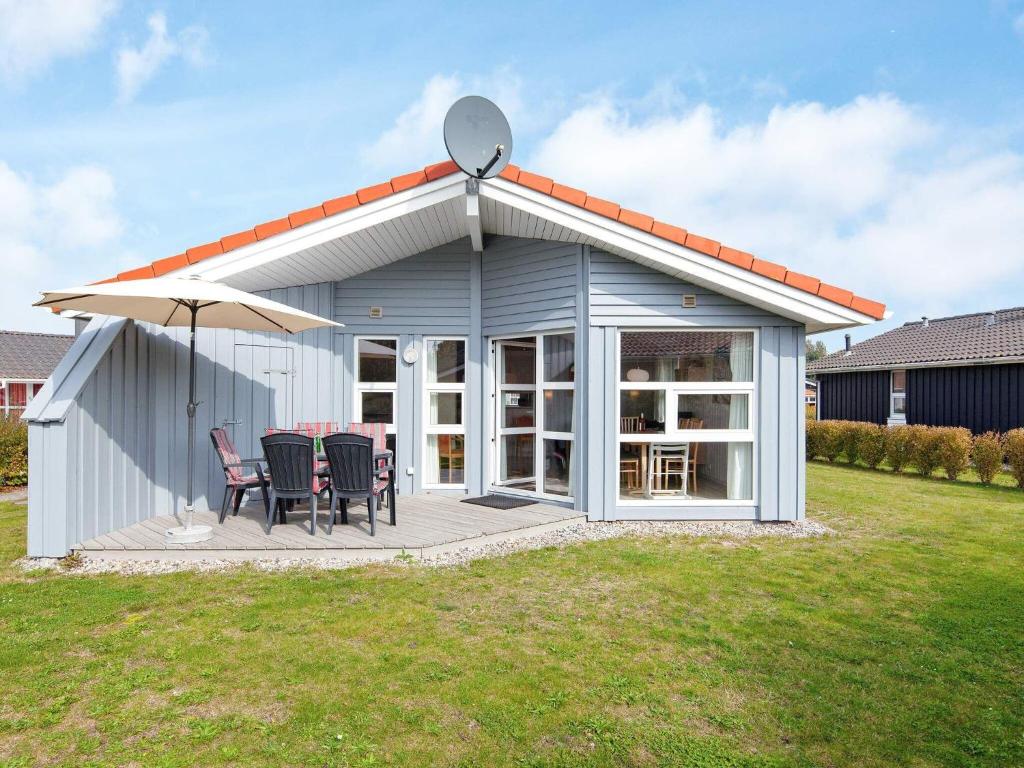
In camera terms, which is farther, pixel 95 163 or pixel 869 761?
pixel 95 163

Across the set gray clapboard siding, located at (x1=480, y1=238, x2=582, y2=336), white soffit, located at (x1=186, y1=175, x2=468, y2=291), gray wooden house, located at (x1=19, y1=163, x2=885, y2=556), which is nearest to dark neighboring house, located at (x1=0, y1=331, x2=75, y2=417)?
gray wooden house, located at (x1=19, y1=163, x2=885, y2=556)

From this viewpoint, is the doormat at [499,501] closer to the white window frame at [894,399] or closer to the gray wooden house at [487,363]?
the gray wooden house at [487,363]

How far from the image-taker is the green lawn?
2502 mm

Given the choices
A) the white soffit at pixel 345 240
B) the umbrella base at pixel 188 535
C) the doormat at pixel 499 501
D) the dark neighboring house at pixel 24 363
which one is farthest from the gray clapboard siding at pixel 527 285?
the dark neighboring house at pixel 24 363

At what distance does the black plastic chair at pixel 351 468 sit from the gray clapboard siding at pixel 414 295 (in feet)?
9.04

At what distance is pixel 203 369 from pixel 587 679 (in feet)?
18.6

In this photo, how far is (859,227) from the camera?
2439cm

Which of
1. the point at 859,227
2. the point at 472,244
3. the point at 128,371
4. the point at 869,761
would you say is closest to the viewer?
the point at 869,761

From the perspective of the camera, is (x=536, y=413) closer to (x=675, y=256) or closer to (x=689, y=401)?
(x=689, y=401)

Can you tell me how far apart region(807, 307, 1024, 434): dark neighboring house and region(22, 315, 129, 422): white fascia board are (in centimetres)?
1814

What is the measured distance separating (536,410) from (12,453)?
9.33 metres

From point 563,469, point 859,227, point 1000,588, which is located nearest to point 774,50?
point 563,469

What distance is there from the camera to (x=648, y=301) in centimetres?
679

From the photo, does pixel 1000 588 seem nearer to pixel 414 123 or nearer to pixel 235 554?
pixel 235 554
